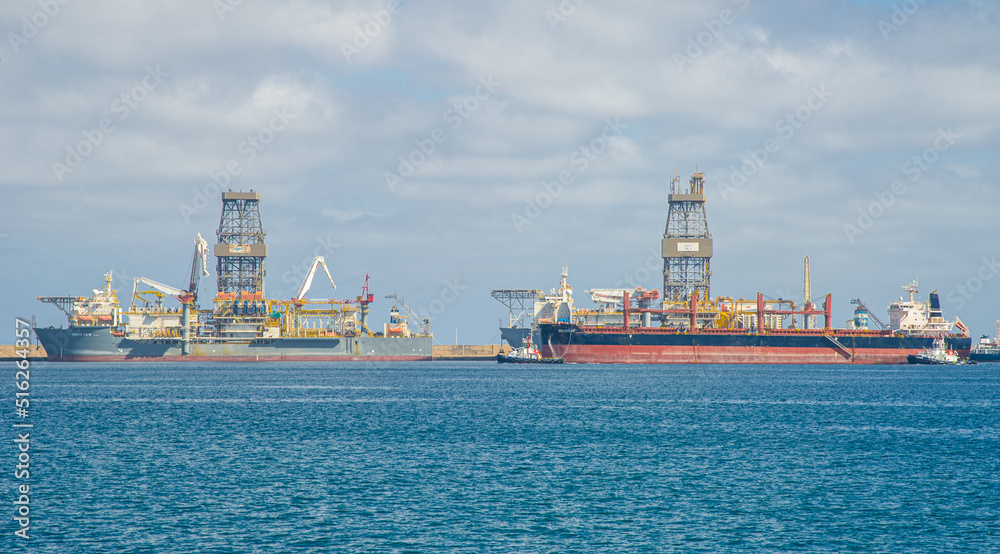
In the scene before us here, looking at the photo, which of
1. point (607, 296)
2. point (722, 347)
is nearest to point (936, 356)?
point (722, 347)

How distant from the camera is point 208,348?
148m

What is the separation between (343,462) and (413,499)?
7959mm

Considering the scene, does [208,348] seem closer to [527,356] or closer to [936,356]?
[527,356]

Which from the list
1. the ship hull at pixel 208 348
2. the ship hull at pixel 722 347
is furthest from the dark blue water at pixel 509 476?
the ship hull at pixel 208 348

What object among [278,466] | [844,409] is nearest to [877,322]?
[844,409]

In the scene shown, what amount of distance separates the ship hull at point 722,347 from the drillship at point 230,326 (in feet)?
107

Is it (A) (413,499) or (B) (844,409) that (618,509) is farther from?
(B) (844,409)

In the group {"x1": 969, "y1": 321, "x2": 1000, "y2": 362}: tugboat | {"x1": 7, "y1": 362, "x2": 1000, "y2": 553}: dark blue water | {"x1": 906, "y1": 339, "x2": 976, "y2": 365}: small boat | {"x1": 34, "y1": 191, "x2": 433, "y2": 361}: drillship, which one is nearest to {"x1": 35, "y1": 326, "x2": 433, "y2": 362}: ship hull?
{"x1": 34, "y1": 191, "x2": 433, "y2": 361}: drillship

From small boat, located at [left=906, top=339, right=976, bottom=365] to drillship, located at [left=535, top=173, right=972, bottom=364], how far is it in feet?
3.02

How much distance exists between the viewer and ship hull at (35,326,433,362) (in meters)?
142

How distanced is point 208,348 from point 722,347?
242 ft

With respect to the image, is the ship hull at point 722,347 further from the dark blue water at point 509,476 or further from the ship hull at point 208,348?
the dark blue water at point 509,476

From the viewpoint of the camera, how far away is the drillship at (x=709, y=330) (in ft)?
425

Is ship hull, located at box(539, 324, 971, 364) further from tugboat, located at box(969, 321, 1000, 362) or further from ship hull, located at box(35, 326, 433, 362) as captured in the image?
tugboat, located at box(969, 321, 1000, 362)
